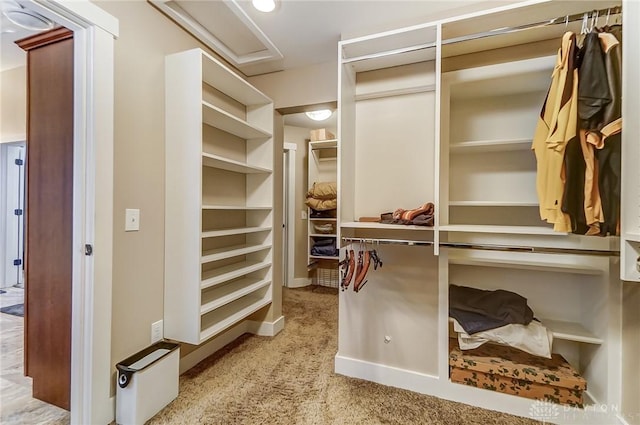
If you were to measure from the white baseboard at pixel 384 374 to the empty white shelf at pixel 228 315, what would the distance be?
0.78 m

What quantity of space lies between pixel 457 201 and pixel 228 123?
5.64ft

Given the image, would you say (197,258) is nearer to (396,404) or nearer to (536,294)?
(396,404)

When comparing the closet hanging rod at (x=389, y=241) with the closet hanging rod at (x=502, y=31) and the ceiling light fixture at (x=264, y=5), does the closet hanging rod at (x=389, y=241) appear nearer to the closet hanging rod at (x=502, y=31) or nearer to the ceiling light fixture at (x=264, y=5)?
the closet hanging rod at (x=502, y=31)

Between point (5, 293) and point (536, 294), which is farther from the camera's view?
point (5, 293)

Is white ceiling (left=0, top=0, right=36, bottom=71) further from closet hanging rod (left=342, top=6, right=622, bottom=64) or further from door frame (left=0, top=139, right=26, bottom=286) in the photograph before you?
closet hanging rod (left=342, top=6, right=622, bottom=64)

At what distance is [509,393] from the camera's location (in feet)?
5.14

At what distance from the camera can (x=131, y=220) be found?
1.54 meters

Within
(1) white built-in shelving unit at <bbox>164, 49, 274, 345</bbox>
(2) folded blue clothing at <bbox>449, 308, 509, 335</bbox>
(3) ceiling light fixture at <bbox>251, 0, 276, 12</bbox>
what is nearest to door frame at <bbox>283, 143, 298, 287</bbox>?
(1) white built-in shelving unit at <bbox>164, 49, 274, 345</bbox>

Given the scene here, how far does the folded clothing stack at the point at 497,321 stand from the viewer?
1.49 m

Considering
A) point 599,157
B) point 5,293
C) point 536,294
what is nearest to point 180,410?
point 536,294

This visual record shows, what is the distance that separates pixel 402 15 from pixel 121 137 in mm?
1876

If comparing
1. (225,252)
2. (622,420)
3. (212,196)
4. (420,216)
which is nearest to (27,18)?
(212,196)

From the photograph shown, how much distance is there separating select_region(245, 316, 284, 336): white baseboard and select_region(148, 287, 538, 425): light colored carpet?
0.19 m

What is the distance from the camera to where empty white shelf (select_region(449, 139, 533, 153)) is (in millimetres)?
1551
